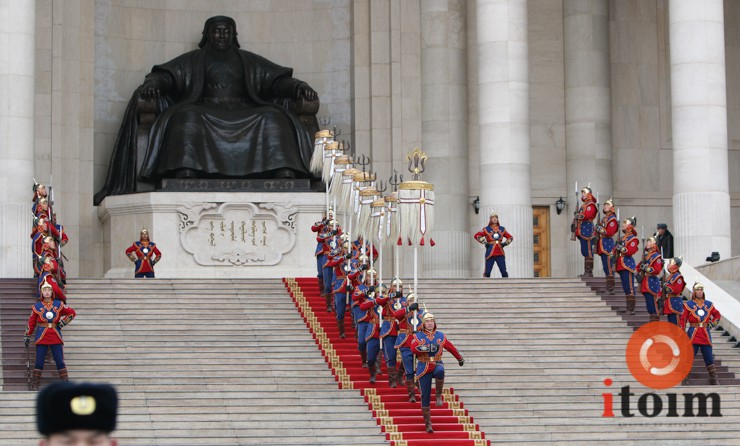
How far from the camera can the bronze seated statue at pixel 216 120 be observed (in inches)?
1315

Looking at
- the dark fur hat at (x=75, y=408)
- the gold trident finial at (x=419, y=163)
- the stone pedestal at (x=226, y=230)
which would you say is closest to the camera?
the dark fur hat at (x=75, y=408)

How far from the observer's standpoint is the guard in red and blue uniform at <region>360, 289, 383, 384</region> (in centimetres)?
2152

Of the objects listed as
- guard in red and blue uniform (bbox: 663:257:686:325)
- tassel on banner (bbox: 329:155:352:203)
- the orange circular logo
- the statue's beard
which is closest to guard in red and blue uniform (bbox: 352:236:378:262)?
Answer: tassel on banner (bbox: 329:155:352:203)

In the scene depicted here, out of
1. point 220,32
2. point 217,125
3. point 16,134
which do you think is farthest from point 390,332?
point 220,32

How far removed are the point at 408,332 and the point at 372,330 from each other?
161 centimetres

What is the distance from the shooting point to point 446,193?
35125mm

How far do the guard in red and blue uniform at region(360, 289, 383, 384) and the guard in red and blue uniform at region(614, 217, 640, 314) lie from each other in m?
5.32

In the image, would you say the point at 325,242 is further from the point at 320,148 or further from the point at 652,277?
the point at 652,277

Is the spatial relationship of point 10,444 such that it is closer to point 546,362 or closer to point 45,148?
point 546,362

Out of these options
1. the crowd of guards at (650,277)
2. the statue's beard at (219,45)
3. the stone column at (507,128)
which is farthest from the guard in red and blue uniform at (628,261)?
the statue's beard at (219,45)

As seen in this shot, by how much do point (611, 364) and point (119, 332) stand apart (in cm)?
773

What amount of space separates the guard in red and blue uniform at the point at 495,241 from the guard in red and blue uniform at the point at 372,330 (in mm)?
6755

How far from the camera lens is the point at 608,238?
26578mm

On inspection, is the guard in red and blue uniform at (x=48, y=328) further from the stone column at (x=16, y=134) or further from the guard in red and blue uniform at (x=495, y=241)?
the guard in red and blue uniform at (x=495, y=241)
